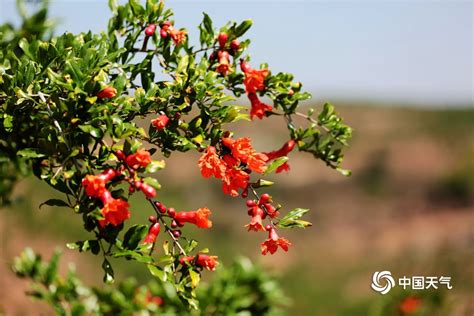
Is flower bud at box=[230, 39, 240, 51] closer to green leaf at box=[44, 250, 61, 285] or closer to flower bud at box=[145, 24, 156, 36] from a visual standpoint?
flower bud at box=[145, 24, 156, 36]

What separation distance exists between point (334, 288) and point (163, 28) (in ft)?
29.3

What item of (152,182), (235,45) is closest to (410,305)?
(235,45)

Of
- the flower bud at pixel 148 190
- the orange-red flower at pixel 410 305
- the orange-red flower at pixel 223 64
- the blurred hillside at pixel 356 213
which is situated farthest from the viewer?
the blurred hillside at pixel 356 213

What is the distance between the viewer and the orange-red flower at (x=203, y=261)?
173 centimetres

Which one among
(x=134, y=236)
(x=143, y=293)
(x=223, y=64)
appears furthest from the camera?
(x=143, y=293)

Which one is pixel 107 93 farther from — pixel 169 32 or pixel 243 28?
pixel 243 28

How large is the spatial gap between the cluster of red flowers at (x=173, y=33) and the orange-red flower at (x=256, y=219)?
0.65m

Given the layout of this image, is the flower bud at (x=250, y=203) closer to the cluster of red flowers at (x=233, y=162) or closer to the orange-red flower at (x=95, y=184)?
the cluster of red flowers at (x=233, y=162)

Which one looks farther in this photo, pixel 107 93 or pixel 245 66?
pixel 245 66

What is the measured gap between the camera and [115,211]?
160 centimetres

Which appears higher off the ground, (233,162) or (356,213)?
(356,213)

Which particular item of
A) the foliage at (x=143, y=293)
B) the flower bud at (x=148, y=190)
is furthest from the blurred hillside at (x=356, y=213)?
the flower bud at (x=148, y=190)

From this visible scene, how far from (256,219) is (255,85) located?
0.47 meters

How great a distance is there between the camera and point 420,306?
4418 millimetres
